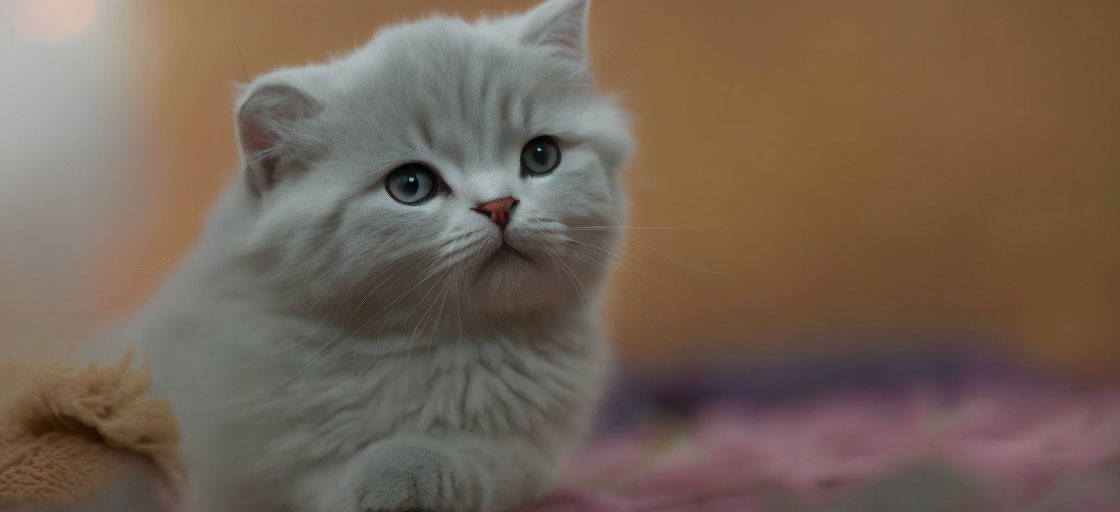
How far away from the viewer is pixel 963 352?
1.92 meters

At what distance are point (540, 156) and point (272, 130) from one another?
0.35 metres

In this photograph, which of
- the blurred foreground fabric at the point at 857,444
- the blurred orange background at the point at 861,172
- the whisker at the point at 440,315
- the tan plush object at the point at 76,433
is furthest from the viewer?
the blurred orange background at the point at 861,172

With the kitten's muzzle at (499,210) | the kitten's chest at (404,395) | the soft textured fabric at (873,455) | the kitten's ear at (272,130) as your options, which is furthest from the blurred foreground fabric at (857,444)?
the kitten's ear at (272,130)

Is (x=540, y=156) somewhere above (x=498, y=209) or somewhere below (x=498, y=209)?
above

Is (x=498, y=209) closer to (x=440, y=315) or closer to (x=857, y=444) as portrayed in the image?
(x=440, y=315)

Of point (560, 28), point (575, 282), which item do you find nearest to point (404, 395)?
point (575, 282)

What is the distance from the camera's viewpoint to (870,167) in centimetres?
200

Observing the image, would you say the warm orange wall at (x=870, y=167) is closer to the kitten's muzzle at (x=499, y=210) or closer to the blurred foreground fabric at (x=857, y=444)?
the blurred foreground fabric at (x=857, y=444)

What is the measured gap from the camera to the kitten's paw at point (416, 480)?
41.9 inches

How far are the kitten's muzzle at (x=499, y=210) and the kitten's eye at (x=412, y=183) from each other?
9cm

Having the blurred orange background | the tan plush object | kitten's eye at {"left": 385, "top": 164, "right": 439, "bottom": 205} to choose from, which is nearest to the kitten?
kitten's eye at {"left": 385, "top": 164, "right": 439, "bottom": 205}

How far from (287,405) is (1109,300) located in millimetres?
1621

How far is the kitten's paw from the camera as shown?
1.07 metres

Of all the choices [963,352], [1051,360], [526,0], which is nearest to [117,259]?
[526,0]
